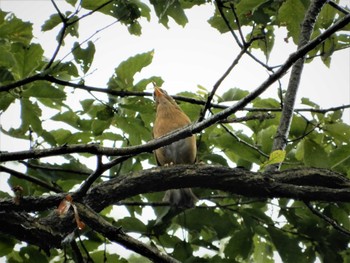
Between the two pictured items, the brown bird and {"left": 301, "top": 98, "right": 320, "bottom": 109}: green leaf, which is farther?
the brown bird

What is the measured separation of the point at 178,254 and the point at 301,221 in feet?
3.21

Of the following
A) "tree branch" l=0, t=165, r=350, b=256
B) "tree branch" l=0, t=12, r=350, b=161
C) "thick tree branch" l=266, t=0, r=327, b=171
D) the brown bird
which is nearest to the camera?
"tree branch" l=0, t=12, r=350, b=161

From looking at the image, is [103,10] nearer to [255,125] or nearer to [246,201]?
[255,125]

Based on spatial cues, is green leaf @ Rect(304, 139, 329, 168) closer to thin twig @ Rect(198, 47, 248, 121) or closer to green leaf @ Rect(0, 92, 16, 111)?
thin twig @ Rect(198, 47, 248, 121)

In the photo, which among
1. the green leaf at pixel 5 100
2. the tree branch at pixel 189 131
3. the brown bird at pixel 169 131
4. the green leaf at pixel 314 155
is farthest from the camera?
the brown bird at pixel 169 131

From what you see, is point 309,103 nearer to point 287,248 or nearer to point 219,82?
point 287,248

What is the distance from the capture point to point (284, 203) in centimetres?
401

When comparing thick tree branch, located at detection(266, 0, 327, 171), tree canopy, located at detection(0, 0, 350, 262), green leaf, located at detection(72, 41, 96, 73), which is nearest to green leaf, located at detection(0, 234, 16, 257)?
tree canopy, located at detection(0, 0, 350, 262)

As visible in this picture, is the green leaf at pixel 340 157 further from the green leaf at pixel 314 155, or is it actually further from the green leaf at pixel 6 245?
the green leaf at pixel 6 245

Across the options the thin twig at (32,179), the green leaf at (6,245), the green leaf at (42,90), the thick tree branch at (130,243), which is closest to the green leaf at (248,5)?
the green leaf at (42,90)

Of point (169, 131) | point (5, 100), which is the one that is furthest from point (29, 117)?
point (169, 131)

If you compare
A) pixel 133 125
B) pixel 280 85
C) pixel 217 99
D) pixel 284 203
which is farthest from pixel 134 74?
pixel 284 203

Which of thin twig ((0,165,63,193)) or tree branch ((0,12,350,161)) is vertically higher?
thin twig ((0,165,63,193))

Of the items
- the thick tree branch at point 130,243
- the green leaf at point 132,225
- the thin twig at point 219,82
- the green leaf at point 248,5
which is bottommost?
the thick tree branch at point 130,243
